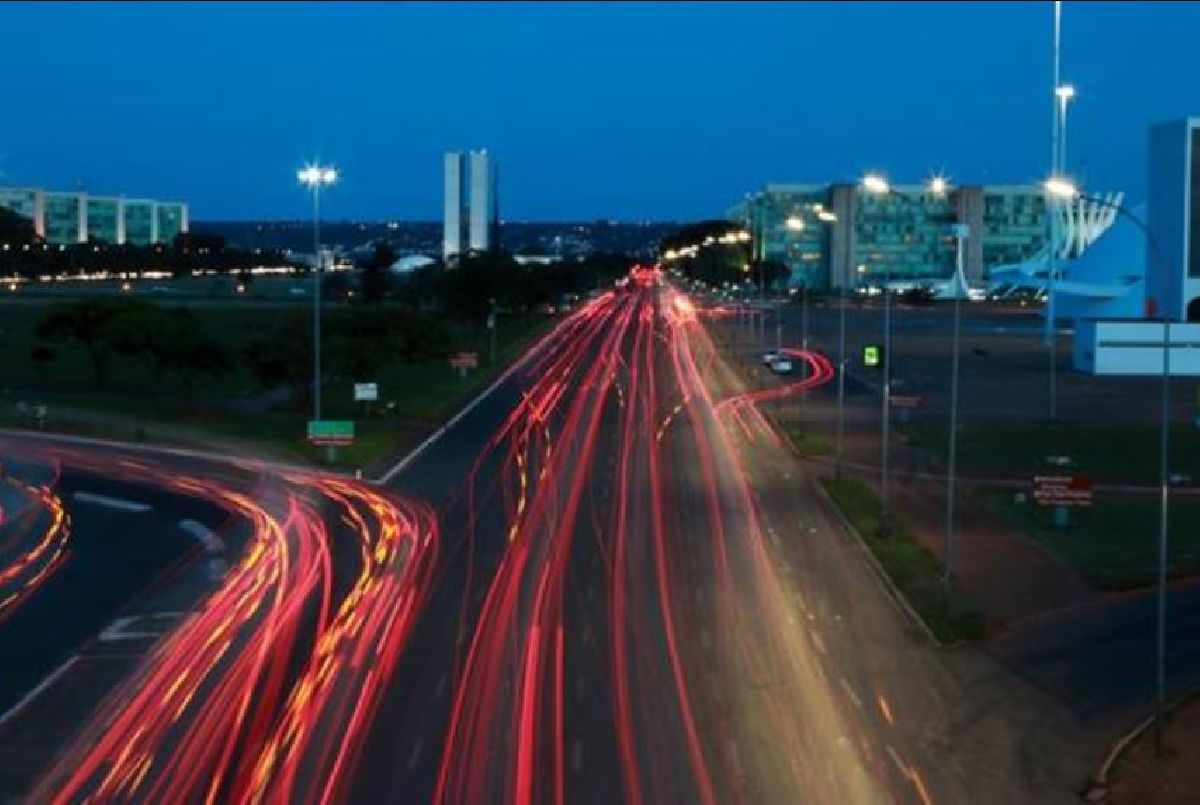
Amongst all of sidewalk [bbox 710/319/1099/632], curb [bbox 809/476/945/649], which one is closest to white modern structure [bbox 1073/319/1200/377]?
sidewalk [bbox 710/319/1099/632]

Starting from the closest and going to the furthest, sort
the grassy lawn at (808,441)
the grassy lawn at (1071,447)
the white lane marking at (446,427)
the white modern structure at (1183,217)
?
1. the white lane marking at (446,427)
2. the grassy lawn at (1071,447)
3. the grassy lawn at (808,441)
4. the white modern structure at (1183,217)

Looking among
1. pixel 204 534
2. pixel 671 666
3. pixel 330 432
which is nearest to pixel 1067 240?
pixel 330 432

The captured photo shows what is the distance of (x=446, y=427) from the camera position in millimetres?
59000

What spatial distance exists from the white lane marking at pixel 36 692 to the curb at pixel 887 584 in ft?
37.4

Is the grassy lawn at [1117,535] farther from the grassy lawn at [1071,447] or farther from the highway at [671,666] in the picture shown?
the grassy lawn at [1071,447]

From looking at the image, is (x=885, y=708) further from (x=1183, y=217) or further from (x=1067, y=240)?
(x=1067, y=240)

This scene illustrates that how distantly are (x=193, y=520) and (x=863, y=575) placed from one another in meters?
A: 14.0

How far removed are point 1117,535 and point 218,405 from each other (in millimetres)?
37523

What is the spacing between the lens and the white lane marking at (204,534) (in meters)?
33.6

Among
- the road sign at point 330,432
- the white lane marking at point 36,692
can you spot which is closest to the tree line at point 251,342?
the road sign at point 330,432

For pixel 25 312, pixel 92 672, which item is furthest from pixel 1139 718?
pixel 25 312

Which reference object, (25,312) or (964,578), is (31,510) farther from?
(25,312)

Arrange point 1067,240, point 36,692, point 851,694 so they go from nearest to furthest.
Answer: point 36,692, point 851,694, point 1067,240

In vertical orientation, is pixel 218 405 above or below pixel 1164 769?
above
